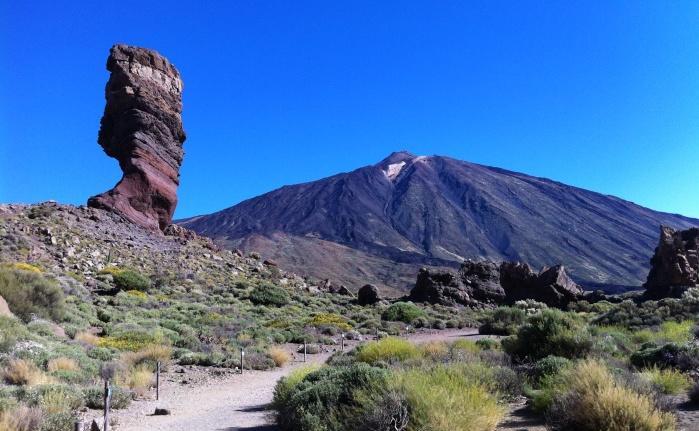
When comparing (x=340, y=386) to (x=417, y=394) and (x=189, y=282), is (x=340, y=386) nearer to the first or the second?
(x=417, y=394)

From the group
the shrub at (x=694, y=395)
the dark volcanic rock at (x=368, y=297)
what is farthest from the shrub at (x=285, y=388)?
the dark volcanic rock at (x=368, y=297)

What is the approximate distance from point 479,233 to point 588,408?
400ft

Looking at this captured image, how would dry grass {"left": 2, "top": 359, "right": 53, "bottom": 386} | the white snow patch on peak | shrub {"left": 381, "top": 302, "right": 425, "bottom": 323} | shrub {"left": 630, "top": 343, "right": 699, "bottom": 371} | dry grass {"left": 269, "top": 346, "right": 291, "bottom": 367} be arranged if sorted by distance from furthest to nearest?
the white snow patch on peak < shrub {"left": 381, "top": 302, "right": 425, "bottom": 323} < dry grass {"left": 269, "top": 346, "right": 291, "bottom": 367} < dry grass {"left": 2, "top": 359, "right": 53, "bottom": 386} < shrub {"left": 630, "top": 343, "right": 699, "bottom": 371}

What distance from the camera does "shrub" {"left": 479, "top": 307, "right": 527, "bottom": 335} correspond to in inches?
921

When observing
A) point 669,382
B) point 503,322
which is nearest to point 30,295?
point 669,382

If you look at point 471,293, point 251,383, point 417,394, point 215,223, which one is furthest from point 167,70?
point 215,223

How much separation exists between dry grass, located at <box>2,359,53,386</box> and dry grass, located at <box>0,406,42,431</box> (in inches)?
107

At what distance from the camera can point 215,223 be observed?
14238cm

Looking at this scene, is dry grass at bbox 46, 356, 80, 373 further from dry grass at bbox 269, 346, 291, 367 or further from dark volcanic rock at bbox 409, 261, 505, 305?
dark volcanic rock at bbox 409, 261, 505, 305

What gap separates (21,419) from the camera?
6.16 metres

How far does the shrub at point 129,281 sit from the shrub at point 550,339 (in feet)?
64.1

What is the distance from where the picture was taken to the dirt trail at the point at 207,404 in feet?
26.3

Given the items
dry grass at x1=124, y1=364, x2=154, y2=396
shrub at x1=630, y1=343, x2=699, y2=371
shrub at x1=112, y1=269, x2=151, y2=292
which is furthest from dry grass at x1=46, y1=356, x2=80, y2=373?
shrub at x1=112, y1=269, x2=151, y2=292

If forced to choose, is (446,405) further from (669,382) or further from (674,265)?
(674,265)
